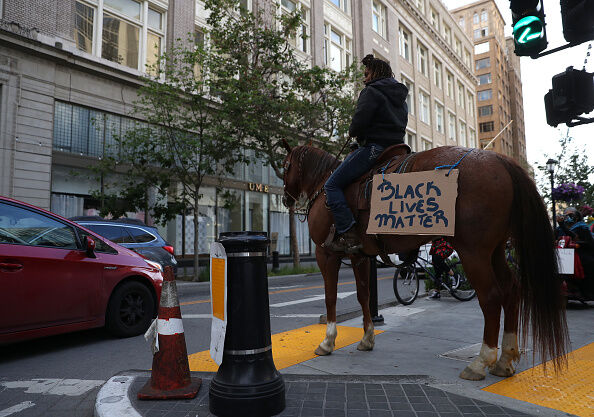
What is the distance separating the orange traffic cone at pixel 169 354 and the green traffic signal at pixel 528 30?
4452 mm

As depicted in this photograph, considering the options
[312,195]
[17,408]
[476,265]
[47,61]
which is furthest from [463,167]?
[47,61]

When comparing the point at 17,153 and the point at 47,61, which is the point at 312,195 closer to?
the point at 17,153

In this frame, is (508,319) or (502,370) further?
(508,319)

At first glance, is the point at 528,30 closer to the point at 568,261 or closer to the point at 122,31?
the point at 568,261

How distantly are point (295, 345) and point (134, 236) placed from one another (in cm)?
655

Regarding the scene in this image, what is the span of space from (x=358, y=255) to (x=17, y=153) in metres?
14.2

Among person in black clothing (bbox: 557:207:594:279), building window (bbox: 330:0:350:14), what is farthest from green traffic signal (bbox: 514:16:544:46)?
building window (bbox: 330:0:350:14)

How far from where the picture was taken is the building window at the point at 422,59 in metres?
41.8

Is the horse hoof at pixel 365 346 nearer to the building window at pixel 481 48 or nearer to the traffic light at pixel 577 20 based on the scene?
the traffic light at pixel 577 20

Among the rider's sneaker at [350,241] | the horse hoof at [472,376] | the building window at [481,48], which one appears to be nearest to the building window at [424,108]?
the rider's sneaker at [350,241]

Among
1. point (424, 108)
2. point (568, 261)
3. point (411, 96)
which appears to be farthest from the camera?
point (424, 108)

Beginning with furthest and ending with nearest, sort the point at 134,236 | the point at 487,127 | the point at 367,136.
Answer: the point at 487,127, the point at 134,236, the point at 367,136

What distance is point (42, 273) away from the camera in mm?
4711

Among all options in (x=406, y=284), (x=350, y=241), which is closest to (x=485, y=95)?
(x=406, y=284)
